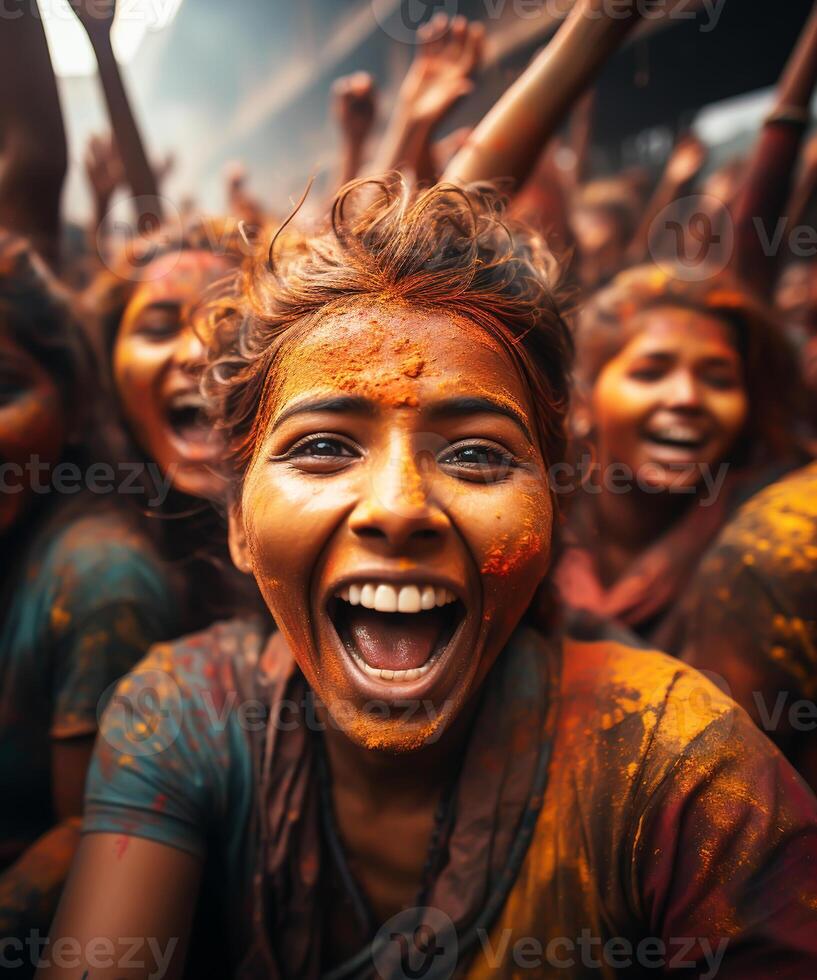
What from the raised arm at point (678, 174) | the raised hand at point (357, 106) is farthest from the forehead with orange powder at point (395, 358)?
the raised arm at point (678, 174)

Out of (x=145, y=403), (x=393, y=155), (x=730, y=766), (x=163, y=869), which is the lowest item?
(x=163, y=869)

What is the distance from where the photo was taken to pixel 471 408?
119 centimetres

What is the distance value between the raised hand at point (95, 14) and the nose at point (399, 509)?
147 cm

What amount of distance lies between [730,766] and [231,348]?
1132 mm

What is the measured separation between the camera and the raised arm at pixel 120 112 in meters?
1.84

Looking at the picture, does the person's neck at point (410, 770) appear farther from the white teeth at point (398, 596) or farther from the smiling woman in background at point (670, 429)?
the smiling woman in background at point (670, 429)

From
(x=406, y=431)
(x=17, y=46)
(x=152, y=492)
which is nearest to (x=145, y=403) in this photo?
(x=152, y=492)

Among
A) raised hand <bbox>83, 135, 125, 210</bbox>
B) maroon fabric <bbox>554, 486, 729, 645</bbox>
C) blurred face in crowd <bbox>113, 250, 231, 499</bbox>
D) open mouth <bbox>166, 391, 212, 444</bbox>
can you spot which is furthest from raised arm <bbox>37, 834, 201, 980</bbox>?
raised hand <bbox>83, 135, 125, 210</bbox>

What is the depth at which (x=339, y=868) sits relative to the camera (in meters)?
1.38

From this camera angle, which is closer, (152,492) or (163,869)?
(163,869)

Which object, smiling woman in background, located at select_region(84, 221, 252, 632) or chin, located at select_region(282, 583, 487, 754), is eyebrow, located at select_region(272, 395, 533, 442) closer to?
chin, located at select_region(282, 583, 487, 754)

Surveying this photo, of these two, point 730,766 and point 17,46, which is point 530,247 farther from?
point 17,46

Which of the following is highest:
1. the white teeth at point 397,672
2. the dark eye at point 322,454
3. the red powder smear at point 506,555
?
the dark eye at point 322,454

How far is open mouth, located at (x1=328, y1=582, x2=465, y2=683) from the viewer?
1.13 m
